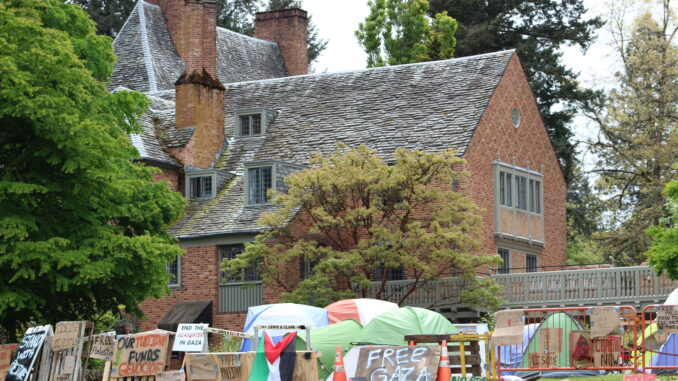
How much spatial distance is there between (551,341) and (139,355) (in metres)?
6.87

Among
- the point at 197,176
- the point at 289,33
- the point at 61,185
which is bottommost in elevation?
the point at 61,185

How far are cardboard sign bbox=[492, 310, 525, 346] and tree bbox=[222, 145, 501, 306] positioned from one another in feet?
48.4

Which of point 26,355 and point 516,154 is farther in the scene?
point 516,154

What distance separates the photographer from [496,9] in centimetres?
6047

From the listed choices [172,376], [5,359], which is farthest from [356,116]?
[172,376]

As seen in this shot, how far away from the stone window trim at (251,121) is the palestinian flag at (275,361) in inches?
1010

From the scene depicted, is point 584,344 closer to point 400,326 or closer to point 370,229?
point 400,326

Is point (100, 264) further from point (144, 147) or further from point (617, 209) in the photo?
point (617, 209)

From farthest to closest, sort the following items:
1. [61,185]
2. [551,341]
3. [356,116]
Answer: [356,116] < [61,185] < [551,341]

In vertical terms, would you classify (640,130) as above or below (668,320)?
above

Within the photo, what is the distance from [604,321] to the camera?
19.9 metres

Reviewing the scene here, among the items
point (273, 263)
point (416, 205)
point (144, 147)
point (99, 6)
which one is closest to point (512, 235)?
point (416, 205)

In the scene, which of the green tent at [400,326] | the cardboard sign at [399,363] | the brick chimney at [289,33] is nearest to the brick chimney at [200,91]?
the brick chimney at [289,33]

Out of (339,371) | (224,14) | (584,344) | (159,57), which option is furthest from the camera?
(224,14)
